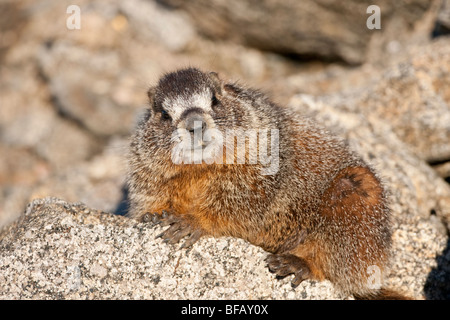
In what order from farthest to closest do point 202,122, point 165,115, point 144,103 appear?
point 144,103 < point 165,115 < point 202,122

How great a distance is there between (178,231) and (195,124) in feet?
2.82

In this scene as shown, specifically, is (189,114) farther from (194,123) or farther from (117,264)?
(117,264)

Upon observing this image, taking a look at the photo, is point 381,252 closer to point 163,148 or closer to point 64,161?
point 163,148

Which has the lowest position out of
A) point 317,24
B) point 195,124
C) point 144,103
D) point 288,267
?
point 288,267

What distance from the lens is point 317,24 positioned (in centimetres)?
879

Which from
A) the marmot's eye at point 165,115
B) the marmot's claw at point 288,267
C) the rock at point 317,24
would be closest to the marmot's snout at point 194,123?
the marmot's eye at point 165,115

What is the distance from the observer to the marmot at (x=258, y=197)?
4.23 meters

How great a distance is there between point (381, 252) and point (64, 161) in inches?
242

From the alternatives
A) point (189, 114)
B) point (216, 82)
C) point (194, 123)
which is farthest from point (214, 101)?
point (194, 123)

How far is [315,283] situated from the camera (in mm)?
4281

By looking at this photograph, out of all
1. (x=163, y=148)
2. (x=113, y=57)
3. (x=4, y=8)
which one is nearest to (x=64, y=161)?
(x=113, y=57)

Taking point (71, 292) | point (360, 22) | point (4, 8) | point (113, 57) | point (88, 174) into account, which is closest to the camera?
point (71, 292)

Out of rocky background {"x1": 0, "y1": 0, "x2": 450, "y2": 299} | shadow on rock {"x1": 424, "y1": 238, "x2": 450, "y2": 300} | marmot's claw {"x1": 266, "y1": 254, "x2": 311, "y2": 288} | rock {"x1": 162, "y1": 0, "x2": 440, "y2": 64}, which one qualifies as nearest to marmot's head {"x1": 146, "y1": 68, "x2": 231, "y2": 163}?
rocky background {"x1": 0, "y1": 0, "x2": 450, "y2": 299}

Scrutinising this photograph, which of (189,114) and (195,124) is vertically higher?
(189,114)
